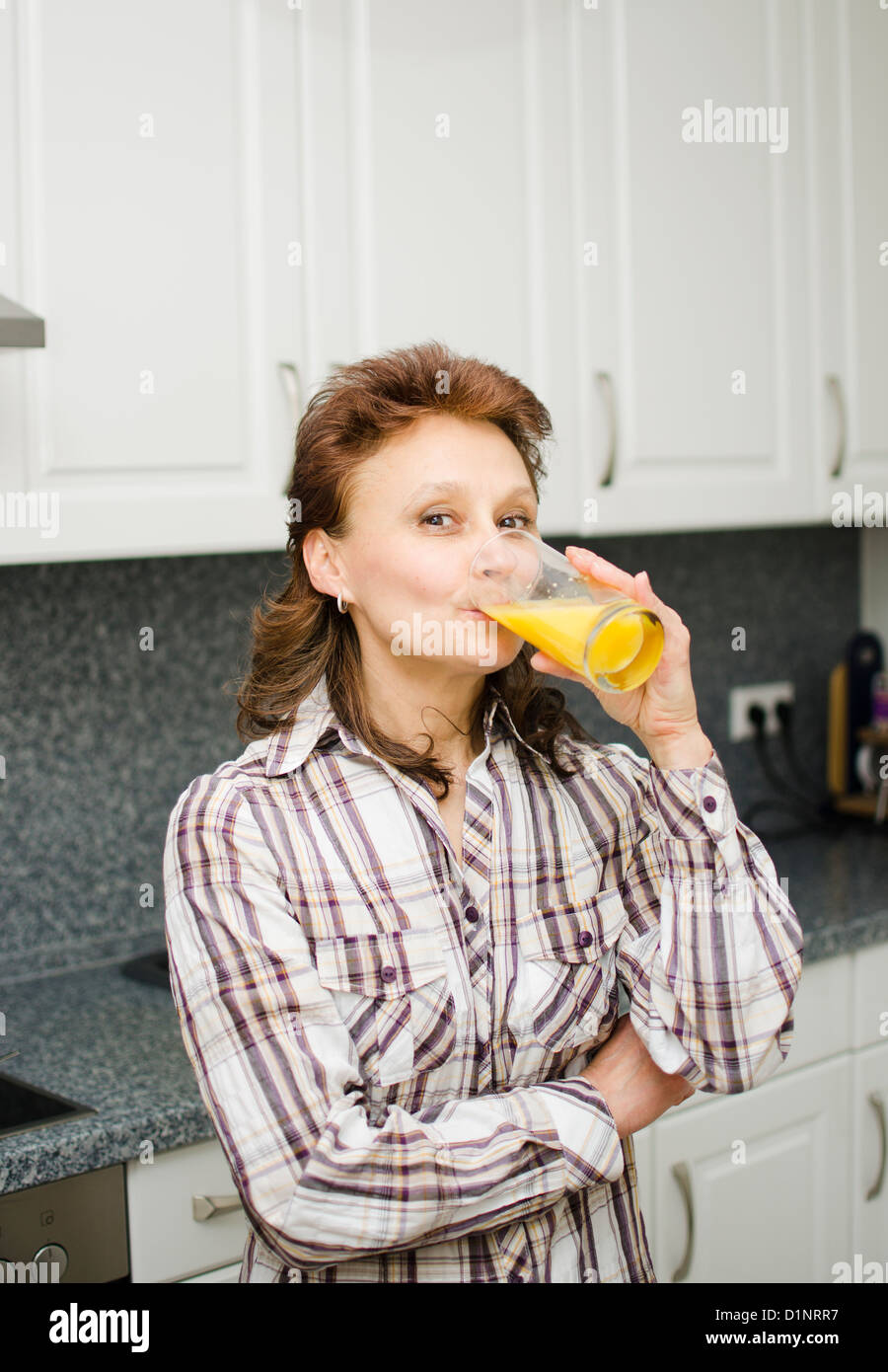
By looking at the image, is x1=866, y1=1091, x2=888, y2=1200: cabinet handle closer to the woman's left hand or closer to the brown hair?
the brown hair

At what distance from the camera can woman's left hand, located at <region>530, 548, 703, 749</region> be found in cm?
98

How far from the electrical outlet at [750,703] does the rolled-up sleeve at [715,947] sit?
5.15ft

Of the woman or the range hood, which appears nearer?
the woman

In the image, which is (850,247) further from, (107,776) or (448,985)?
(448,985)

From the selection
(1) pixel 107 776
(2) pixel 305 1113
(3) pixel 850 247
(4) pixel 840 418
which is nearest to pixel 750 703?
(4) pixel 840 418

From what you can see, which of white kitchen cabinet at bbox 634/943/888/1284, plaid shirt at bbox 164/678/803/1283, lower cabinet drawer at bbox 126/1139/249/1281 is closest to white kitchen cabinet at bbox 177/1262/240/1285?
lower cabinet drawer at bbox 126/1139/249/1281

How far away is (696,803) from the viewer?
1031mm

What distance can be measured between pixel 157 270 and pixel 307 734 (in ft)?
2.18

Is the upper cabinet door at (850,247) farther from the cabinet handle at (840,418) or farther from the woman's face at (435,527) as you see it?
the woman's face at (435,527)

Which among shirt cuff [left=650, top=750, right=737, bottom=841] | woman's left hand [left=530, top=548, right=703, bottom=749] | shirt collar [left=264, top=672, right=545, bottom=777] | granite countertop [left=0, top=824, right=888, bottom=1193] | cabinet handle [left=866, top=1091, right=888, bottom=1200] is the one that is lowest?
cabinet handle [left=866, top=1091, right=888, bottom=1200]

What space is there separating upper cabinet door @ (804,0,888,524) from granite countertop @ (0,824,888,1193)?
62cm

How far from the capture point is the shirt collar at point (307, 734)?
108 cm

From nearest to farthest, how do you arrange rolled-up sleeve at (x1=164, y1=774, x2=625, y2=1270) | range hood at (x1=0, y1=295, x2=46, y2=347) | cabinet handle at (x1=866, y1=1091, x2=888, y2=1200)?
1. rolled-up sleeve at (x1=164, y1=774, x2=625, y2=1270)
2. range hood at (x1=0, y1=295, x2=46, y2=347)
3. cabinet handle at (x1=866, y1=1091, x2=888, y2=1200)
